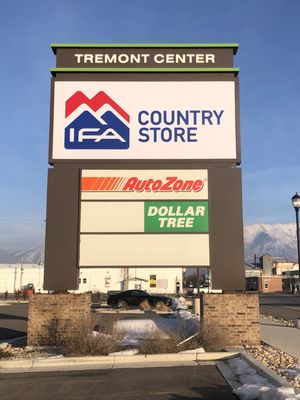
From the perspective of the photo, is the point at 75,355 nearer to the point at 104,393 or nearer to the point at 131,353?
the point at 131,353

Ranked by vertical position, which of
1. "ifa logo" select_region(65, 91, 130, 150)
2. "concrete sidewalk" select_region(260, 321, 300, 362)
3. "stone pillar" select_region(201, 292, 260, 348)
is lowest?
"concrete sidewalk" select_region(260, 321, 300, 362)

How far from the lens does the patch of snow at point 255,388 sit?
6.28 metres

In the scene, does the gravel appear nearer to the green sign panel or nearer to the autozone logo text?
the green sign panel

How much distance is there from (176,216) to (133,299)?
19564 millimetres

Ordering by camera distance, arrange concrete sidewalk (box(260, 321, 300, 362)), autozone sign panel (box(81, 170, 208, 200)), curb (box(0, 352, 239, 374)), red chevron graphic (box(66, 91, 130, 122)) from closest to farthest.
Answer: curb (box(0, 352, 239, 374)) < concrete sidewalk (box(260, 321, 300, 362)) < autozone sign panel (box(81, 170, 208, 200)) < red chevron graphic (box(66, 91, 130, 122))

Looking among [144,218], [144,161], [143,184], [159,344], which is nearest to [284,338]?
[159,344]

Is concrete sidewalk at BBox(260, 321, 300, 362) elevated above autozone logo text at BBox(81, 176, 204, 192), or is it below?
below

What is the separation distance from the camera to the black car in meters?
30.7

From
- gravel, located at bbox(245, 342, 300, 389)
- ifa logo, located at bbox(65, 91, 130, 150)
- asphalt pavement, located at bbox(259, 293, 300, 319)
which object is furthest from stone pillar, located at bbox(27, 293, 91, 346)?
asphalt pavement, located at bbox(259, 293, 300, 319)

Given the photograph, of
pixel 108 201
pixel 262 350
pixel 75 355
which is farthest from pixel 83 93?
pixel 262 350

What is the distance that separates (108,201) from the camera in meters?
13.1

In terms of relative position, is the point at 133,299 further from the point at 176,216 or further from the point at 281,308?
the point at 176,216

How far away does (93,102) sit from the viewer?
13586 millimetres

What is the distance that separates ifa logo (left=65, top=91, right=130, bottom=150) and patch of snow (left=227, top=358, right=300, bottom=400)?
23.4ft
